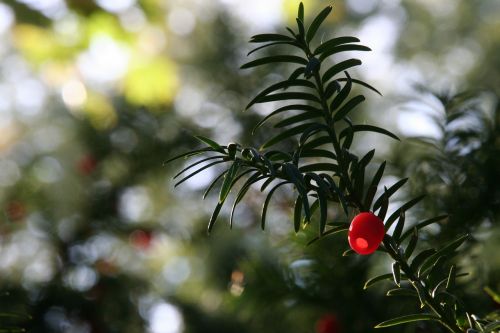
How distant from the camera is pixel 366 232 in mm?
314

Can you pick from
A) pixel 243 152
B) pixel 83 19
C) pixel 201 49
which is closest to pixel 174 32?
pixel 201 49

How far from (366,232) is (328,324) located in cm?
32

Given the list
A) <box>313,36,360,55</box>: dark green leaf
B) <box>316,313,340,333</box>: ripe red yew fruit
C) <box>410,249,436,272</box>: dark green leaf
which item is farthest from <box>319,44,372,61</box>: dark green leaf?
<box>316,313,340,333</box>: ripe red yew fruit

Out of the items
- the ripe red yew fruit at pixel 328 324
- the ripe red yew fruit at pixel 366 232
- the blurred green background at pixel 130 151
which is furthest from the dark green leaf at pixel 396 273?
the blurred green background at pixel 130 151

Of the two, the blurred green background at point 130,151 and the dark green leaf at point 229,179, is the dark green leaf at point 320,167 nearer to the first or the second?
the dark green leaf at point 229,179

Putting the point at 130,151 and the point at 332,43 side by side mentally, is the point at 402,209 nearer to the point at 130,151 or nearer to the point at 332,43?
the point at 332,43

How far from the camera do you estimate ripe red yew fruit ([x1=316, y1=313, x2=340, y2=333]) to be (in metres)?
0.60

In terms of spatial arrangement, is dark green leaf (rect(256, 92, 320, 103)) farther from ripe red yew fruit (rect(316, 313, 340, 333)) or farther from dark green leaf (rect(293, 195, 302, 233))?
ripe red yew fruit (rect(316, 313, 340, 333))

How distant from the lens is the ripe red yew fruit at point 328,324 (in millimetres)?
598

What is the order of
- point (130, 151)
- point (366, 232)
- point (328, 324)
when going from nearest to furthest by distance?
point (366, 232), point (328, 324), point (130, 151)

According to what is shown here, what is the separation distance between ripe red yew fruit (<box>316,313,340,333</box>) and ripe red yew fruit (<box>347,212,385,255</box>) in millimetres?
293

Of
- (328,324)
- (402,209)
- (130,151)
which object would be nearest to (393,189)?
(402,209)

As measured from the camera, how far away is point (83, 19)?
1132mm

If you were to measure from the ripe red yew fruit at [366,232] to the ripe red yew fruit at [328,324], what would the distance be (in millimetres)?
293
